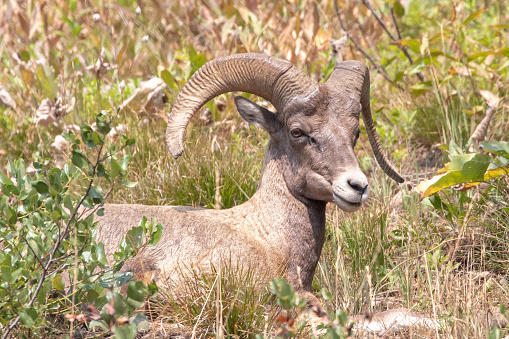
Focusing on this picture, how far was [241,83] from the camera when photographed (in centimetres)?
460

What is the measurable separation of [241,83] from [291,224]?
108 cm

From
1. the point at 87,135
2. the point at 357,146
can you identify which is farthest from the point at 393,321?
the point at 357,146

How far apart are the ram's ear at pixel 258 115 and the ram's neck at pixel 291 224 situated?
8.9 inches

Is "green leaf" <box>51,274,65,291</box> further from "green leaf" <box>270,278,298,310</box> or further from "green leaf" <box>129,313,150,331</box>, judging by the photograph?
"green leaf" <box>270,278,298,310</box>

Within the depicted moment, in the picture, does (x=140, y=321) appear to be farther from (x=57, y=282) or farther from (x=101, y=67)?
(x=101, y=67)

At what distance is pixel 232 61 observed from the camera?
4547mm

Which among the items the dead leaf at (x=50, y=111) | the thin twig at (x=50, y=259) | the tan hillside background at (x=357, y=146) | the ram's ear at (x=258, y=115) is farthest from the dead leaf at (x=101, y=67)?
the thin twig at (x=50, y=259)

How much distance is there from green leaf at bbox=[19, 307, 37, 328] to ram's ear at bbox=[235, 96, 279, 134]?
2.14 metres

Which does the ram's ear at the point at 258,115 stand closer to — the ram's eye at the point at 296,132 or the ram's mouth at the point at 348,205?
the ram's eye at the point at 296,132

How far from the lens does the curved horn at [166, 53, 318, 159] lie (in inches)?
173

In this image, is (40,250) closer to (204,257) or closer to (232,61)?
(204,257)

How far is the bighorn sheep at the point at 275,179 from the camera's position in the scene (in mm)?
4238

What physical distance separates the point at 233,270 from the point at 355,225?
141cm

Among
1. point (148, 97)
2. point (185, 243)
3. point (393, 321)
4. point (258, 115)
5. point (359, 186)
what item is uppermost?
point (148, 97)
